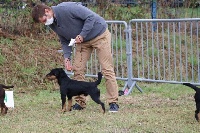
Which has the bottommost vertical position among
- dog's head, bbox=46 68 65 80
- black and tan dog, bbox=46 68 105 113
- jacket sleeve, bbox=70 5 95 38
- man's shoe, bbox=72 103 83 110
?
man's shoe, bbox=72 103 83 110

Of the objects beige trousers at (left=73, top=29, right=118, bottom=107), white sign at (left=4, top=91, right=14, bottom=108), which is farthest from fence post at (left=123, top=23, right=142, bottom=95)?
white sign at (left=4, top=91, right=14, bottom=108)

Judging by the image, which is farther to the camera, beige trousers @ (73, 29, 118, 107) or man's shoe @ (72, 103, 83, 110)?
man's shoe @ (72, 103, 83, 110)

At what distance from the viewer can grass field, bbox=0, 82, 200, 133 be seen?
7.68m

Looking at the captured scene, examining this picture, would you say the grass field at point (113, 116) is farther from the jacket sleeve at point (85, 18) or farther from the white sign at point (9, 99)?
the jacket sleeve at point (85, 18)

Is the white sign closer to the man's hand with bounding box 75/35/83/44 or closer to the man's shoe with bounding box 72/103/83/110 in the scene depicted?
the man's shoe with bounding box 72/103/83/110

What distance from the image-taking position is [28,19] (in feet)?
48.7

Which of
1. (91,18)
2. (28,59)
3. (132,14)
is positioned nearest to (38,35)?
(28,59)

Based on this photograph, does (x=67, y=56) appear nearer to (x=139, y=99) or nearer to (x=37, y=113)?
(x=37, y=113)

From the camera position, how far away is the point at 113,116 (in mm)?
8523

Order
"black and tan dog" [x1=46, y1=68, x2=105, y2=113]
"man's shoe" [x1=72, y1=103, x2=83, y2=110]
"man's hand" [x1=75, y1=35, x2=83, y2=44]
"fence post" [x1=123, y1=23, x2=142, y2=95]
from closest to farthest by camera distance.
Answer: "man's hand" [x1=75, y1=35, x2=83, y2=44], "black and tan dog" [x1=46, y1=68, x2=105, y2=113], "man's shoe" [x1=72, y1=103, x2=83, y2=110], "fence post" [x1=123, y1=23, x2=142, y2=95]

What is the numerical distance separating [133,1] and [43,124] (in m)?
9.44

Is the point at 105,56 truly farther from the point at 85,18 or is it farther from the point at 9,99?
the point at 9,99

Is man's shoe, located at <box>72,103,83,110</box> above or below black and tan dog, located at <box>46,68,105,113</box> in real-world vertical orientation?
→ below

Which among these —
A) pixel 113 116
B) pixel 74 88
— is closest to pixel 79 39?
pixel 74 88
